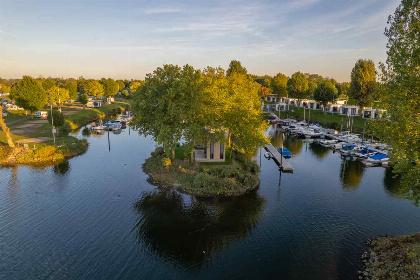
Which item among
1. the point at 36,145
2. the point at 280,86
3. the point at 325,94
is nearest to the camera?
the point at 36,145

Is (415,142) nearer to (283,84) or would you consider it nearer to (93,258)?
(93,258)

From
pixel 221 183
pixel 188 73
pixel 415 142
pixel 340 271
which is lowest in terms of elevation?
pixel 340 271

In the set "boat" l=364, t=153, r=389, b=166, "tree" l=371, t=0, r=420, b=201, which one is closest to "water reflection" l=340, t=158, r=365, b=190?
"boat" l=364, t=153, r=389, b=166

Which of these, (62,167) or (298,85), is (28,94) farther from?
(298,85)

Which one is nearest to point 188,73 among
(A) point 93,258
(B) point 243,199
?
(B) point 243,199

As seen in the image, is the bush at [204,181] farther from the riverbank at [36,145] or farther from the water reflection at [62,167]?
the riverbank at [36,145]

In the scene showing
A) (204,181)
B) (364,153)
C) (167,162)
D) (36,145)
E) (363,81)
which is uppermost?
(363,81)

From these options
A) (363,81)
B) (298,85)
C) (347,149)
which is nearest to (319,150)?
(347,149)
